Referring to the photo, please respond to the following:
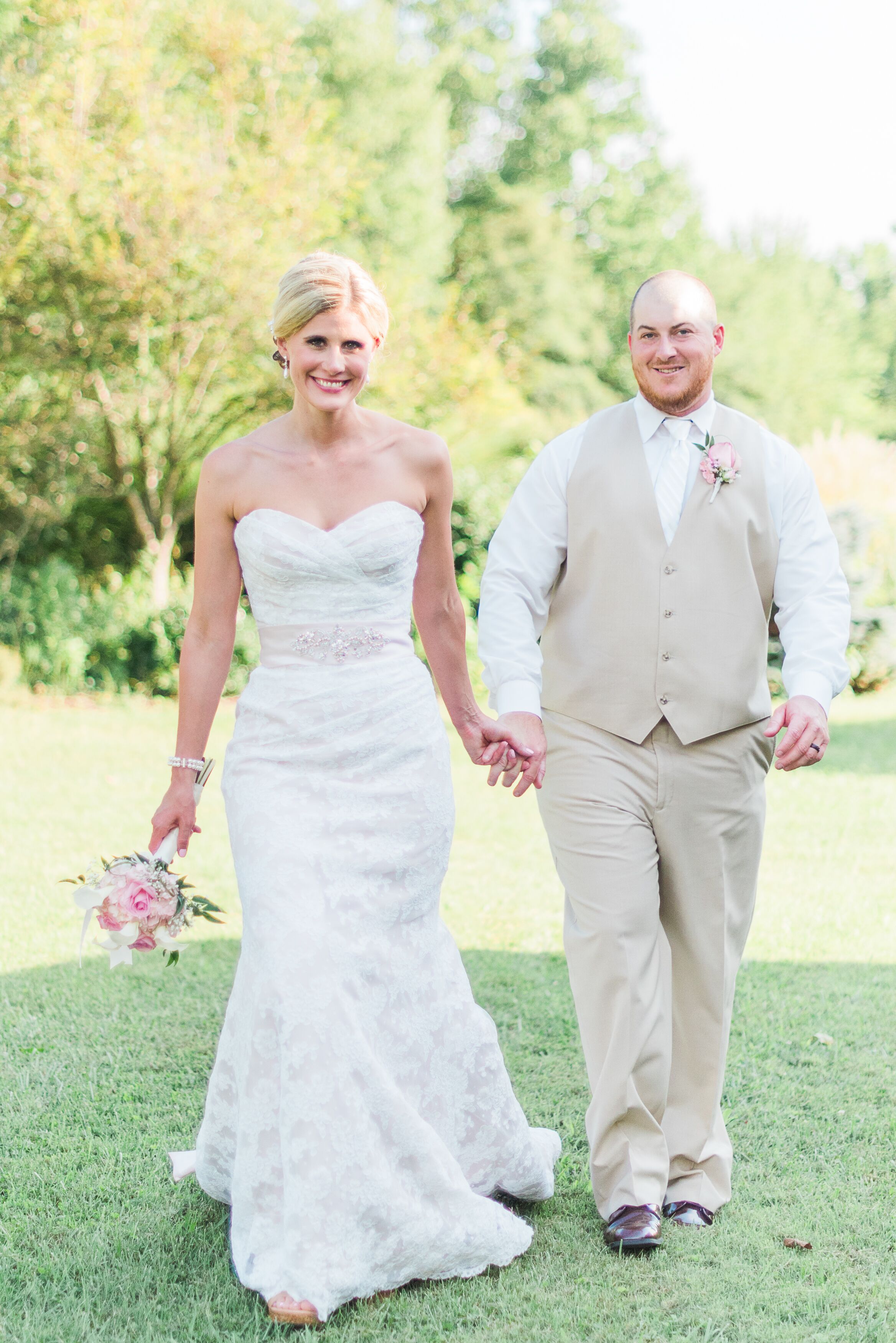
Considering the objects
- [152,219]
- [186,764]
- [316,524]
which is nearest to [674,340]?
[316,524]

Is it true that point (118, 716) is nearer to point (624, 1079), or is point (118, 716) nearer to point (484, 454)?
point (484, 454)

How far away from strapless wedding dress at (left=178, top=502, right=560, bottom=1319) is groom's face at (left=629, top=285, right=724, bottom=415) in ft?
2.47

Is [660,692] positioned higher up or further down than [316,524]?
further down

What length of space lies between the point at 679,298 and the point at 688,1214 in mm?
2337

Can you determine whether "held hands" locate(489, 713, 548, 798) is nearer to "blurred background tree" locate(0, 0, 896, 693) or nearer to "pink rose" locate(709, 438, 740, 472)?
"pink rose" locate(709, 438, 740, 472)

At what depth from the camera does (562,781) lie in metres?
3.42

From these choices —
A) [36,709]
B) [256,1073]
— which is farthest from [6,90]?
[256,1073]

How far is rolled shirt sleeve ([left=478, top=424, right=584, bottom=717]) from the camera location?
3389mm

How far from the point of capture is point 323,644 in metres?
Result: 3.26

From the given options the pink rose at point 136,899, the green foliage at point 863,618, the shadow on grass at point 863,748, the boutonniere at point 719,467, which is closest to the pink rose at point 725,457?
the boutonniere at point 719,467

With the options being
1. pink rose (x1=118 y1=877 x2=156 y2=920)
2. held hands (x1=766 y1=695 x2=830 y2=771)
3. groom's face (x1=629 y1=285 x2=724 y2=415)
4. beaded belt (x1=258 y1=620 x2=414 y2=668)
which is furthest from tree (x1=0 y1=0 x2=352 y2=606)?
held hands (x1=766 y1=695 x2=830 y2=771)

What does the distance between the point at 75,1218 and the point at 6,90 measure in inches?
500

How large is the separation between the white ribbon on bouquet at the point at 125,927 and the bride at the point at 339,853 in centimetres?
4

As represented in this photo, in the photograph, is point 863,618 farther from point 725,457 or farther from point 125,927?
point 125,927
